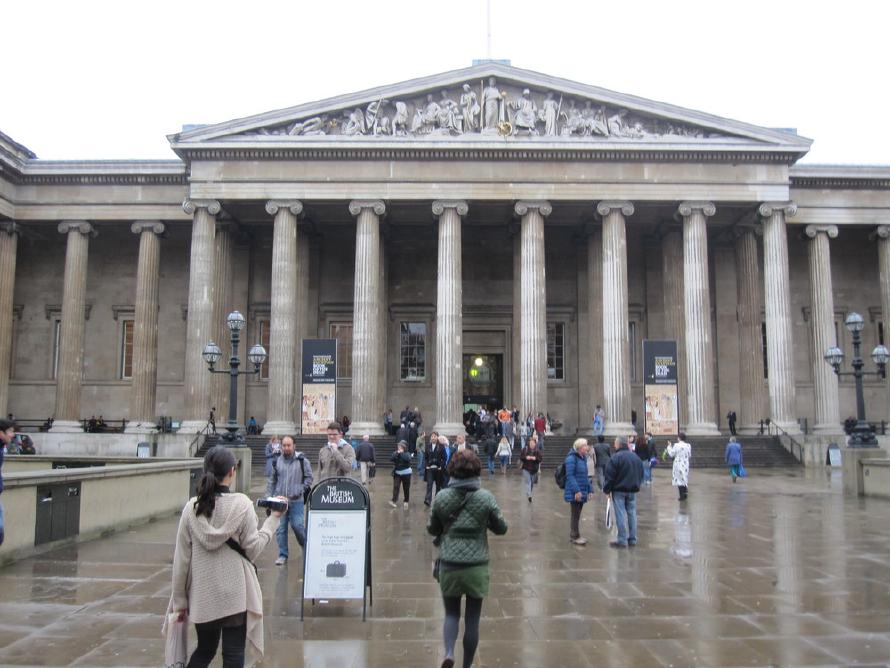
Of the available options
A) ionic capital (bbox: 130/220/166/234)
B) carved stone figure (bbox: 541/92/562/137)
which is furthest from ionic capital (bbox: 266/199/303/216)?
carved stone figure (bbox: 541/92/562/137)

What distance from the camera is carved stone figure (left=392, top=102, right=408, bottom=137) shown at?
32.9m

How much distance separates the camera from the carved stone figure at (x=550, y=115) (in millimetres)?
32875

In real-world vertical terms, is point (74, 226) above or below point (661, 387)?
above

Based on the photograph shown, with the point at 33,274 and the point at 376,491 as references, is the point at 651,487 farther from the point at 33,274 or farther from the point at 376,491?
the point at 33,274

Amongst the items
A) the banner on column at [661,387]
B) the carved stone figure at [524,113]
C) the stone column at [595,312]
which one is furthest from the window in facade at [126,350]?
the banner on column at [661,387]

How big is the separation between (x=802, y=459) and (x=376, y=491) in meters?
18.5

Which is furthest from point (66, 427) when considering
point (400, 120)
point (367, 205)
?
point (400, 120)

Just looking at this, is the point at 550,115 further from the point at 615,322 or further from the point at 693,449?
the point at 693,449

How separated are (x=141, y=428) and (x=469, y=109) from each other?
1930 cm

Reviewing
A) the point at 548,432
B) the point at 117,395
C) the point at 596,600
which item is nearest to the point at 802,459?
the point at 548,432

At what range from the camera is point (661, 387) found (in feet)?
95.8

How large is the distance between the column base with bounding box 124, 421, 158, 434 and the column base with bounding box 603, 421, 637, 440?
61.8 ft

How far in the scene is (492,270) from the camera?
40031 millimetres

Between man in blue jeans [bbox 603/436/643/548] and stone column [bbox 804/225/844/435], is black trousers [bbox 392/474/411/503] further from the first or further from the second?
stone column [bbox 804/225/844/435]
